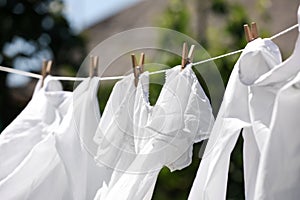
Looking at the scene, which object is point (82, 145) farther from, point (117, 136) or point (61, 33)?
point (61, 33)

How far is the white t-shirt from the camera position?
4.63ft

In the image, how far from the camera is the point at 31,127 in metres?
1.94

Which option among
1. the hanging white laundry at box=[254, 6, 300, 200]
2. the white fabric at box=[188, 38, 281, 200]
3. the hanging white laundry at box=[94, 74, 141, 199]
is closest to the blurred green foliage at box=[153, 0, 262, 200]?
the hanging white laundry at box=[94, 74, 141, 199]

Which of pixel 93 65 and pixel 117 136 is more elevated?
pixel 93 65

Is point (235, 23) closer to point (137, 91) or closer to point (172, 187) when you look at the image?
point (172, 187)

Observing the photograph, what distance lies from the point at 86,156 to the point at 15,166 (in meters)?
0.22

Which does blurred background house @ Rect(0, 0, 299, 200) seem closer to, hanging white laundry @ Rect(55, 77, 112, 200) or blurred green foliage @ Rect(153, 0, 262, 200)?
blurred green foliage @ Rect(153, 0, 262, 200)

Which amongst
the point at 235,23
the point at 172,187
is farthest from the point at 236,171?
the point at 235,23

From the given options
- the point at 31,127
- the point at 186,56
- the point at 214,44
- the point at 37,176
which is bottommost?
the point at 37,176

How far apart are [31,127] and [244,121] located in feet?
2.17

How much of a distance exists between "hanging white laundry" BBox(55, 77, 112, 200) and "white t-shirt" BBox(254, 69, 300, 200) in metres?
0.49

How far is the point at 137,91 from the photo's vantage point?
1.75m

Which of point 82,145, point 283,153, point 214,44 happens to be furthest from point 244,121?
point 214,44

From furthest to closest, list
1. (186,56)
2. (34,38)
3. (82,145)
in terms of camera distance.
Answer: (34,38), (82,145), (186,56)
